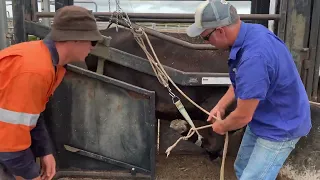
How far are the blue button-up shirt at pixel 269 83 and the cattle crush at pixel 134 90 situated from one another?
3.56 feet

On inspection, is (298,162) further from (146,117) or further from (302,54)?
(146,117)

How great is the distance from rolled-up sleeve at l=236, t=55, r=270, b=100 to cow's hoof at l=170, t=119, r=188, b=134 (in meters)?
1.94

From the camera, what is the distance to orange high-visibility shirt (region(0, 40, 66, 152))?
6.44 feet

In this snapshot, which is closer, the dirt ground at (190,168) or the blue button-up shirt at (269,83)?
the blue button-up shirt at (269,83)

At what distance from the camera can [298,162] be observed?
3.72 metres

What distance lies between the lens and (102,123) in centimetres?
375

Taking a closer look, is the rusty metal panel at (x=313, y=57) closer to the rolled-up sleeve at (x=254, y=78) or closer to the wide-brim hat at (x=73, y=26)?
the rolled-up sleeve at (x=254, y=78)

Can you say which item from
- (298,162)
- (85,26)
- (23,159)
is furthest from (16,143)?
(298,162)

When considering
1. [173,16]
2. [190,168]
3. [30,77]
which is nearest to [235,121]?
[30,77]

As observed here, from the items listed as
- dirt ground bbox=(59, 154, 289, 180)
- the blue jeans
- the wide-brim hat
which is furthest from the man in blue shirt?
dirt ground bbox=(59, 154, 289, 180)

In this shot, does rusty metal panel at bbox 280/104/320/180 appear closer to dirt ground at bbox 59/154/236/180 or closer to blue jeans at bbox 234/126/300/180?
dirt ground at bbox 59/154/236/180

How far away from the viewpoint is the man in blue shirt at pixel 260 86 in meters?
2.33

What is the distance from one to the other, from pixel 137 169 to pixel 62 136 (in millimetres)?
698

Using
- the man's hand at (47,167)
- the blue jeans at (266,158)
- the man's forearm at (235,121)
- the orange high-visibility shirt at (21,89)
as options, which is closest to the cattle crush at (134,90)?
the blue jeans at (266,158)
